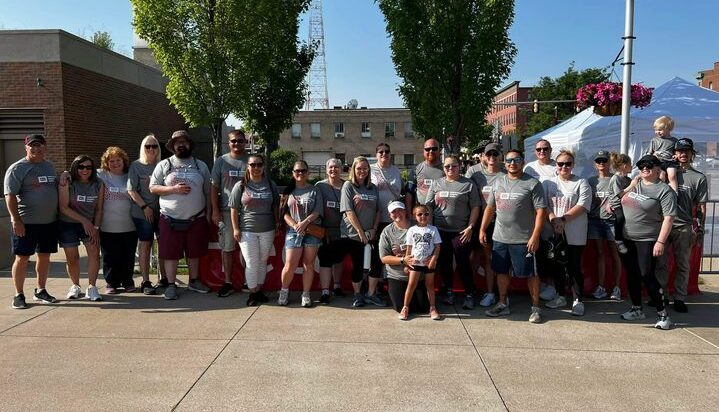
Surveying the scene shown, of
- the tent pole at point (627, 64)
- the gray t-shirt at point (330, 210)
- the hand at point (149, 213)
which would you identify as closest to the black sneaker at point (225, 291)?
the hand at point (149, 213)

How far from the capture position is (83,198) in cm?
609

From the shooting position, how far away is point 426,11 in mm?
12539

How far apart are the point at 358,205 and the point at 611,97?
7.65 metres

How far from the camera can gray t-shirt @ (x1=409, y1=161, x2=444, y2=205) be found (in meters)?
6.21

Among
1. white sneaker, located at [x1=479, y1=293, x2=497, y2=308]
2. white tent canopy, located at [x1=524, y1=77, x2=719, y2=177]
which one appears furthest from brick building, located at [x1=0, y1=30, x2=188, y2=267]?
white tent canopy, located at [x1=524, y1=77, x2=719, y2=177]

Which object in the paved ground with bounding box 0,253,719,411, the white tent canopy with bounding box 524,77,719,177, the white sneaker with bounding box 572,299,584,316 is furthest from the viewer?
the white tent canopy with bounding box 524,77,719,177

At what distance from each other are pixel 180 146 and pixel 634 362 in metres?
5.24

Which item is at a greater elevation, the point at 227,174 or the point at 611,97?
the point at 611,97

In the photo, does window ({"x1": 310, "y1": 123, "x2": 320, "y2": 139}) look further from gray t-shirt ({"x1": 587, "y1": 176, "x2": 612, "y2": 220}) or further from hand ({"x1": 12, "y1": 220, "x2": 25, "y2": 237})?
hand ({"x1": 12, "y1": 220, "x2": 25, "y2": 237})

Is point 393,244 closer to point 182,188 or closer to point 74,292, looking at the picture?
point 182,188

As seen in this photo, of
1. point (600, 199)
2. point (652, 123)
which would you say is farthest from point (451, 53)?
point (600, 199)

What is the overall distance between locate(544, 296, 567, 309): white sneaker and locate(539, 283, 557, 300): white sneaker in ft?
0.40

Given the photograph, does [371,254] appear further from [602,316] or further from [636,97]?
[636,97]

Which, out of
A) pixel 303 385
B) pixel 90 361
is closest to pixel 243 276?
pixel 90 361
